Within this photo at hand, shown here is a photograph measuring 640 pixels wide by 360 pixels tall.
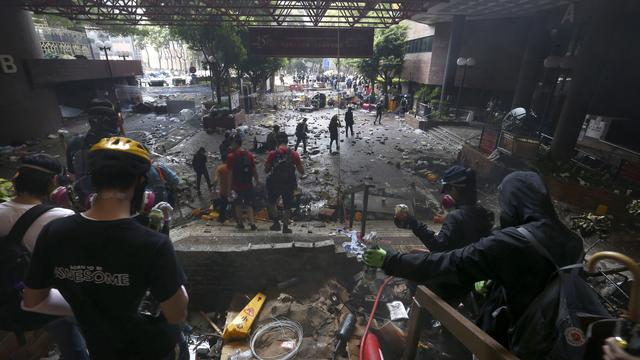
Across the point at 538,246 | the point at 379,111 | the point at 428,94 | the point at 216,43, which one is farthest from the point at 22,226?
the point at 428,94

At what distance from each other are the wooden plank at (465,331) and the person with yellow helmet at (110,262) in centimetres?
154

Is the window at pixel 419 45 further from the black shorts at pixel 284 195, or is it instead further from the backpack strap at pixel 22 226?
the backpack strap at pixel 22 226

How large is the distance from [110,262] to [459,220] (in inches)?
102

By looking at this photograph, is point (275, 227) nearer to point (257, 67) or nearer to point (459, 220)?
point (459, 220)

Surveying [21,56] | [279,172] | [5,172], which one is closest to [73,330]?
[279,172]

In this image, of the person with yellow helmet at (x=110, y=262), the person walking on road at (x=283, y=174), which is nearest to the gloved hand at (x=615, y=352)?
the person with yellow helmet at (x=110, y=262)

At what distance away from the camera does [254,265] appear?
401cm

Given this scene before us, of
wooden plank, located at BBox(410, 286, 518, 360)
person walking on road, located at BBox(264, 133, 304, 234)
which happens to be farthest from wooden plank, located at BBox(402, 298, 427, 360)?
person walking on road, located at BBox(264, 133, 304, 234)

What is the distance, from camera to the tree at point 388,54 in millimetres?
24219

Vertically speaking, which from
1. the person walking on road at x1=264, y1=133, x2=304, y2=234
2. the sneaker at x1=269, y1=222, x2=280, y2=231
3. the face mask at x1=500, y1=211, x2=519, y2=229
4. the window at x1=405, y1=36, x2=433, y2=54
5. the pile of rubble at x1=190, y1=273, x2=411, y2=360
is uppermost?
the window at x1=405, y1=36, x2=433, y2=54

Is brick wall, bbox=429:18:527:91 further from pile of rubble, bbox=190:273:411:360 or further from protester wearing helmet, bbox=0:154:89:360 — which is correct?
protester wearing helmet, bbox=0:154:89:360

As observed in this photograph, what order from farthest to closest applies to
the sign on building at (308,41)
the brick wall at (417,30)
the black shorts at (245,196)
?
the brick wall at (417,30), the sign on building at (308,41), the black shorts at (245,196)

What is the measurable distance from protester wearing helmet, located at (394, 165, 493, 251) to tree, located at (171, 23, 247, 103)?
52.1 feet

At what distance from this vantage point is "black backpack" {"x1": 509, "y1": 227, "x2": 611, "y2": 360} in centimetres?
128
